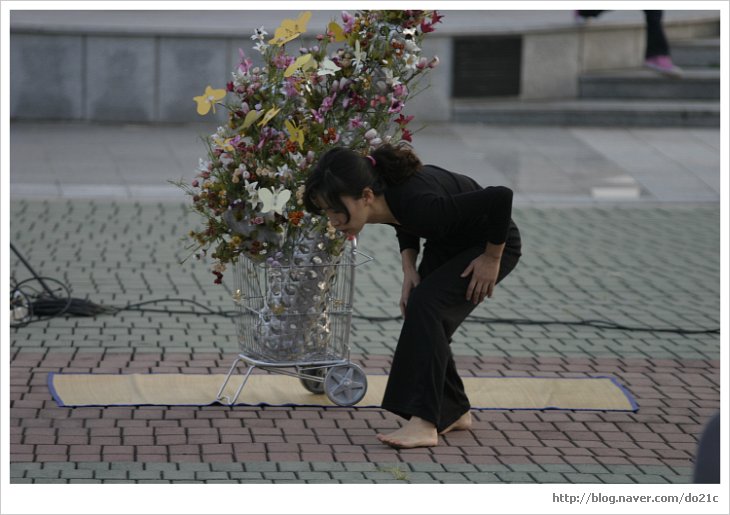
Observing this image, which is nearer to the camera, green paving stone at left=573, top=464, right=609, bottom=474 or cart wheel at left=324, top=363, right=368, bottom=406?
green paving stone at left=573, top=464, right=609, bottom=474

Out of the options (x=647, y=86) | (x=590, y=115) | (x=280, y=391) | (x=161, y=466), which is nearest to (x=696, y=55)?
(x=647, y=86)

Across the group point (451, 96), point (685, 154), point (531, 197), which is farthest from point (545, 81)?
point (531, 197)

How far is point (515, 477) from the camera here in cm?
487

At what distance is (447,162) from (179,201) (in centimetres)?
305

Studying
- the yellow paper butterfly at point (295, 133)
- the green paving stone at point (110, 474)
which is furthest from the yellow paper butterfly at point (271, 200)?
the green paving stone at point (110, 474)

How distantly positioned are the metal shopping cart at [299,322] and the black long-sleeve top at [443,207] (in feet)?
2.02

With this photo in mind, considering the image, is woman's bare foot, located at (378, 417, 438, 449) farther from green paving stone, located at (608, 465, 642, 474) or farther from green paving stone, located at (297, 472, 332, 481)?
green paving stone, located at (608, 465, 642, 474)

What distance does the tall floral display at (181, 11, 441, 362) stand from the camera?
5270 mm

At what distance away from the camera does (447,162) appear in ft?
42.0

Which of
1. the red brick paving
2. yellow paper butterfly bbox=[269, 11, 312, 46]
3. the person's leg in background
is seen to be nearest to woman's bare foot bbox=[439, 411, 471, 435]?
the red brick paving

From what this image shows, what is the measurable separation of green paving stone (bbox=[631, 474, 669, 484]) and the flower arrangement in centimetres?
162

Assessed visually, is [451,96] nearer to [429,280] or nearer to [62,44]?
[62,44]

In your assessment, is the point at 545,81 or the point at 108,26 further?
the point at 545,81

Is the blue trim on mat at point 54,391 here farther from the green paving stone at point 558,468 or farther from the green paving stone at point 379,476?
the green paving stone at point 558,468
